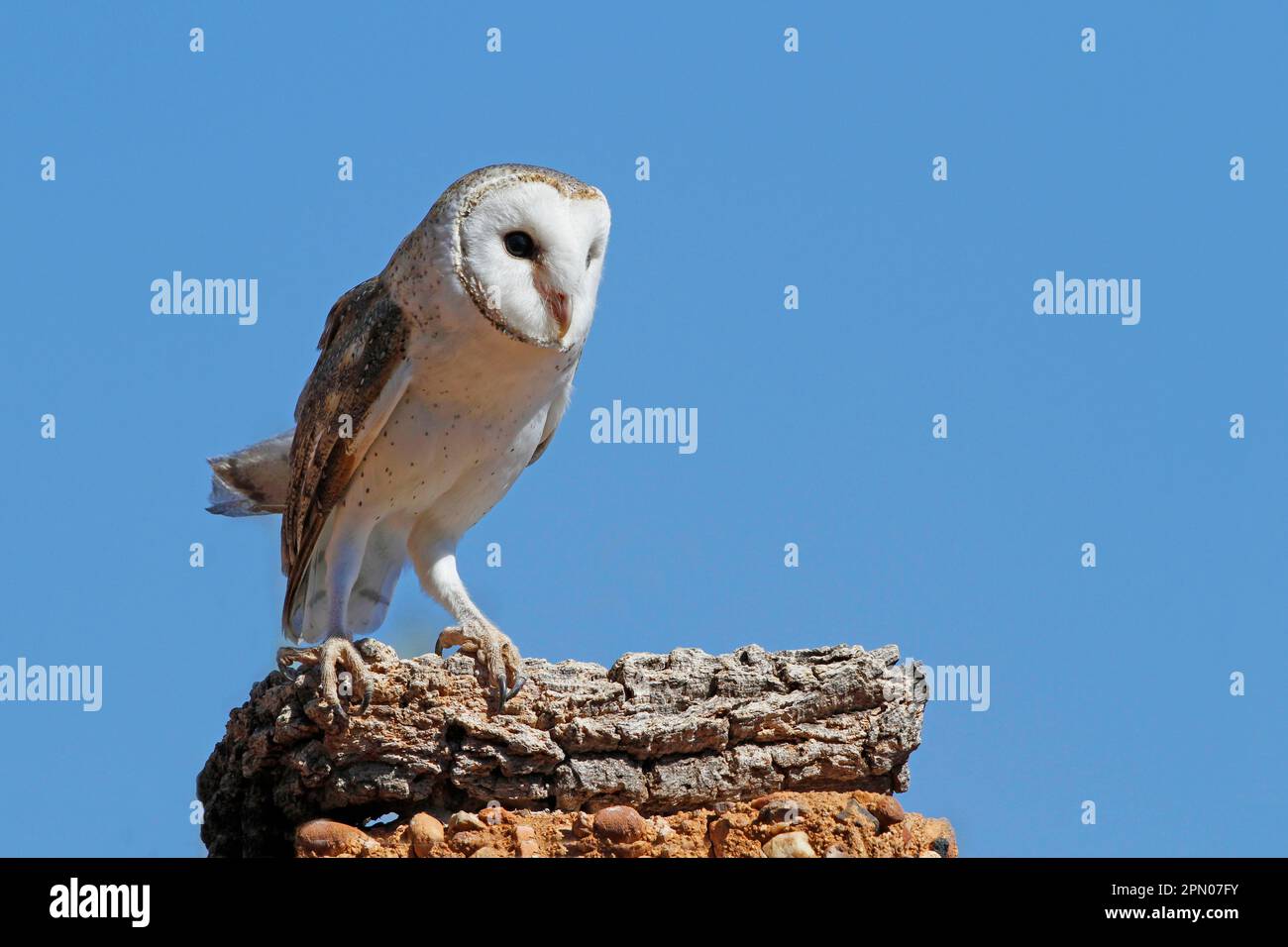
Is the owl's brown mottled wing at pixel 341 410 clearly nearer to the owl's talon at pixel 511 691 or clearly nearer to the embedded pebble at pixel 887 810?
the owl's talon at pixel 511 691

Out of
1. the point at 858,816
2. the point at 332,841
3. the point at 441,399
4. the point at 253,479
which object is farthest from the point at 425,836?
the point at 253,479

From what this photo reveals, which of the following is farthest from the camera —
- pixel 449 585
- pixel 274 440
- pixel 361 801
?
pixel 274 440

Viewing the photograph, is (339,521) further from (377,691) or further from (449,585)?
(377,691)

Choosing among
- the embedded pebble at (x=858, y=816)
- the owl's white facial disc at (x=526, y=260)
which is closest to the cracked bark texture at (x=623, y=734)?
the embedded pebble at (x=858, y=816)

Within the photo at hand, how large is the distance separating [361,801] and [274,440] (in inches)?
110

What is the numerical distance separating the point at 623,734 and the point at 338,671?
1311mm

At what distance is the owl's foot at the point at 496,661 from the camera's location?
27.9ft

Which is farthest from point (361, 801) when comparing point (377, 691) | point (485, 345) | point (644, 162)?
point (644, 162)

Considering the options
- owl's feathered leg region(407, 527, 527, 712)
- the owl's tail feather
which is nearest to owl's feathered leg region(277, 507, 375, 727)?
owl's feathered leg region(407, 527, 527, 712)

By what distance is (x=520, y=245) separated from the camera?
9.13m

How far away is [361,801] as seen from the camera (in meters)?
8.50

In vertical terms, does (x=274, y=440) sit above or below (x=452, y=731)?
above
